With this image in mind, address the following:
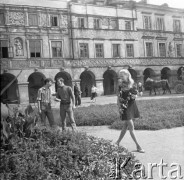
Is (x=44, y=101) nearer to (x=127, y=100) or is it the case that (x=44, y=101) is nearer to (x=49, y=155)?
(x=127, y=100)

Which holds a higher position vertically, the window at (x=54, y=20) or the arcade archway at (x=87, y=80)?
the window at (x=54, y=20)

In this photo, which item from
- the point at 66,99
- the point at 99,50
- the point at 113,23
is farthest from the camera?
the point at 99,50

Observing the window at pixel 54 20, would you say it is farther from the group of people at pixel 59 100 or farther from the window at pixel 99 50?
the window at pixel 99 50

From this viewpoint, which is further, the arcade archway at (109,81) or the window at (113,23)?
the arcade archway at (109,81)

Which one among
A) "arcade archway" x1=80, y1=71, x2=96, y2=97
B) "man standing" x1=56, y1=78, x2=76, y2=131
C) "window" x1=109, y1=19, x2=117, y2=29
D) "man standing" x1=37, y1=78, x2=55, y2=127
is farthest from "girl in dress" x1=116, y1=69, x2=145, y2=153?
"arcade archway" x1=80, y1=71, x2=96, y2=97

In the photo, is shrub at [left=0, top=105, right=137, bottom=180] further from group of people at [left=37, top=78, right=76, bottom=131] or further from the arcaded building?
the arcaded building

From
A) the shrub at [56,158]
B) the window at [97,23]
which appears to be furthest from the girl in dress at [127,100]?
the window at [97,23]

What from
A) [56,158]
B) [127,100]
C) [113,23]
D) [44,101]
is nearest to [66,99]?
[44,101]

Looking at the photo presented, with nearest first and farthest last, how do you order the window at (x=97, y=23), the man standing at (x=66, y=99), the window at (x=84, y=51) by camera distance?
the man standing at (x=66, y=99) → the window at (x=97, y=23) → the window at (x=84, y=51)

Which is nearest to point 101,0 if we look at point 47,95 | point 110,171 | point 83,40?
point 83,40

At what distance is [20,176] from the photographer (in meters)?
2.62

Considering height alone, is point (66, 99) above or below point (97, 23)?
below

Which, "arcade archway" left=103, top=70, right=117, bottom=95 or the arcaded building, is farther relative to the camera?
"arcade archway" left=103, top=70, right=117, bottom=95

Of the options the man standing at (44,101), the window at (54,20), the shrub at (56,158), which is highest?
the window at (54,20)
